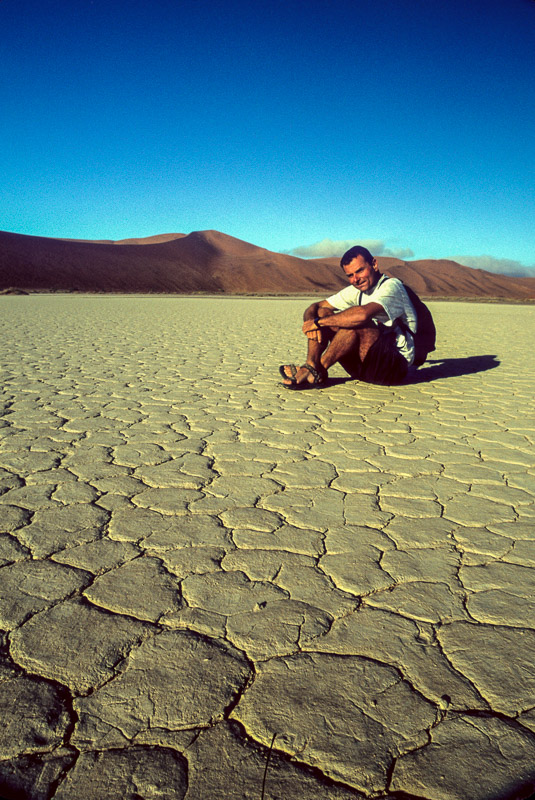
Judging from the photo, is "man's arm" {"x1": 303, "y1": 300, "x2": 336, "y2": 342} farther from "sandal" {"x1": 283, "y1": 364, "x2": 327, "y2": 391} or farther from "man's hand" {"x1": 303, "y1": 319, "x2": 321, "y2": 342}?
"sandal" {"x1": 283, "y1": 364, "x2": 327, "y2": 391}

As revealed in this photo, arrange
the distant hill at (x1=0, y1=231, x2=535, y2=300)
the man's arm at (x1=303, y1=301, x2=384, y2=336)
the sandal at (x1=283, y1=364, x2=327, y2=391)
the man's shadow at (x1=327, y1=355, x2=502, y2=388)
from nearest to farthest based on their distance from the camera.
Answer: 1. the man's arm at (x1=303, y1=301, x2=384, y2=336)
2. the sandal at (x1=283, y1=364, x2=327, y2=391)
3. the man's shadow at (x1=327, y1=355, x2=502, y2=388)
4. the distant hill at (x1=0, y1=231, x2=535, y2=300)

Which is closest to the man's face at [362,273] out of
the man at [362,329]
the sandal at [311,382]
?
the man at [362,329]

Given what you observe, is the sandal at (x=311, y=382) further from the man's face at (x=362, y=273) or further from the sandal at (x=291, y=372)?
the man's face at (x=362, y=273)

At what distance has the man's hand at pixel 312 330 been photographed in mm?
3736

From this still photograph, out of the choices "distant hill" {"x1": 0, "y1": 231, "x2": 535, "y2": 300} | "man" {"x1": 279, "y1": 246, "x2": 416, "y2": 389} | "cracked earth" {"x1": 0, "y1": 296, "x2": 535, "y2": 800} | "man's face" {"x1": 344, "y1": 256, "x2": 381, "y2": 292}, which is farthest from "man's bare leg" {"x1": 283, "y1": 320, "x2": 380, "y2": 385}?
"distant hill" {"x1": 0, "y1": 231, "x2": 535, "y2": 300}

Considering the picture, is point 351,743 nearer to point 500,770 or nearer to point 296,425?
point 500,770

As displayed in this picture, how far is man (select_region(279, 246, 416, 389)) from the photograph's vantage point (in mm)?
3557

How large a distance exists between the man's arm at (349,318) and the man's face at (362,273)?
205 mm

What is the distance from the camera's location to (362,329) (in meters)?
3.72

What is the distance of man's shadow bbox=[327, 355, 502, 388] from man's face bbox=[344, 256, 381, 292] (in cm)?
91

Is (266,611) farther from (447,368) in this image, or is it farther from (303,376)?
(447,368)

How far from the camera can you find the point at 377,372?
4.02 m

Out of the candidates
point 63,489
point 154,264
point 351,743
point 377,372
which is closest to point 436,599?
point 351,743

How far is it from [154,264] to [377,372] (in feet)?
192
